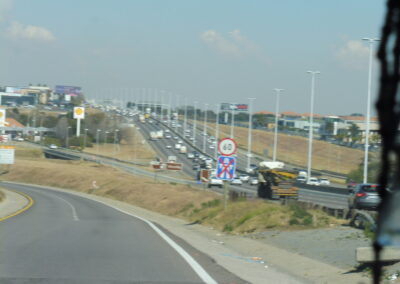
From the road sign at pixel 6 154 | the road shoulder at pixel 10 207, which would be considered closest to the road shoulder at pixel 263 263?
the road shoulder at pixel 10 207

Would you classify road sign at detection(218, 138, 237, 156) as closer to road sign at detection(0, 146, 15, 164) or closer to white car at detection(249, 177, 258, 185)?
road sign at detection(0, 146, 15, 164)

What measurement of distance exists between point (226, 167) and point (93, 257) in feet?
31.7

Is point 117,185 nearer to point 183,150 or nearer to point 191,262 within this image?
point 191,262

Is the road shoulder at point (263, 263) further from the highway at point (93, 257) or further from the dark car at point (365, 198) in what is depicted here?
the dark car at point (365, 198)

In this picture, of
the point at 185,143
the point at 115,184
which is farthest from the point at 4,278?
the point at 185,143

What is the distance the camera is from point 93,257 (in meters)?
15.5

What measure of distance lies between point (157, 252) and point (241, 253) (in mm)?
2405

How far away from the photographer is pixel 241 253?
1823cm

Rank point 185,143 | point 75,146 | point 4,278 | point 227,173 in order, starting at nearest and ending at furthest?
point 4,278, point 227,173, point 185,143, point 75,146

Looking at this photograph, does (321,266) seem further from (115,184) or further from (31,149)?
(31,149)

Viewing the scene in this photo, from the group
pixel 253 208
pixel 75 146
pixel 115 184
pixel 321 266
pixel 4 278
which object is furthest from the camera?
pixel 75 146

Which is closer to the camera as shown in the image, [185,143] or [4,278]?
[4,278]

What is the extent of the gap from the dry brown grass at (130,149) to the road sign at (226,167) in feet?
291

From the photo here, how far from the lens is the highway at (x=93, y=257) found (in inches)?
484
